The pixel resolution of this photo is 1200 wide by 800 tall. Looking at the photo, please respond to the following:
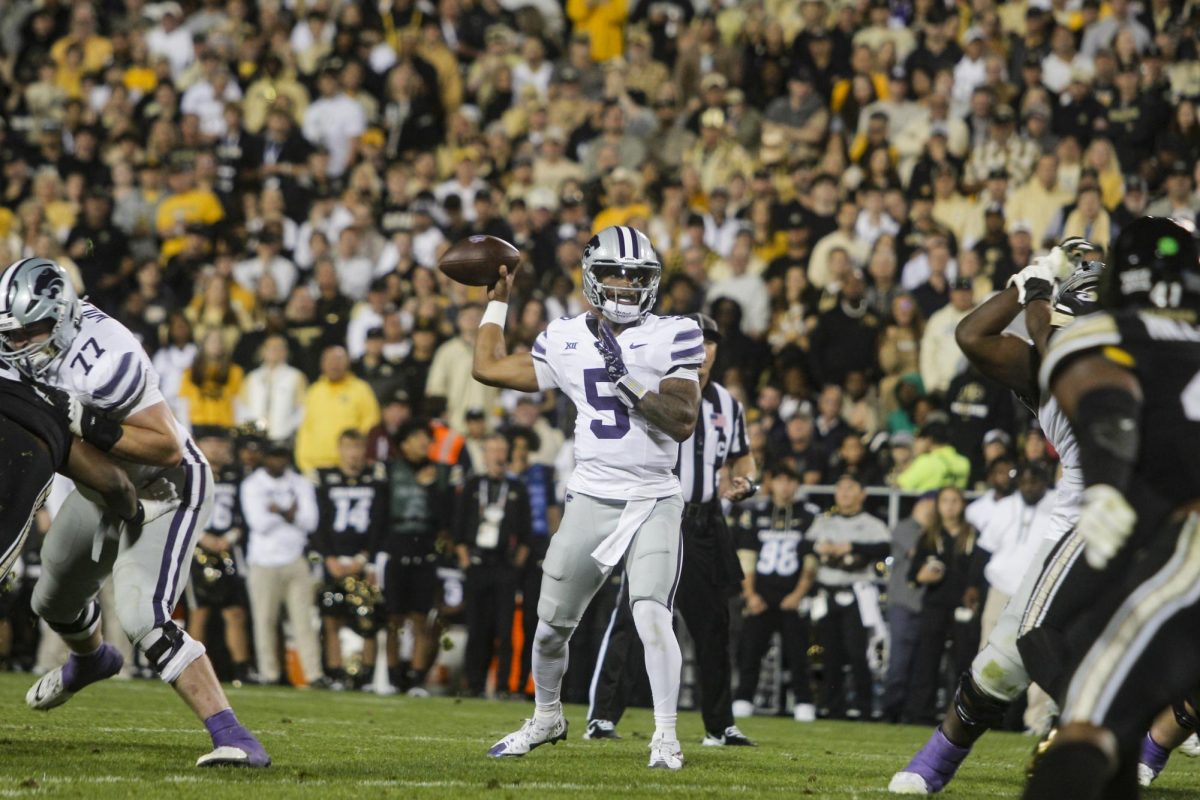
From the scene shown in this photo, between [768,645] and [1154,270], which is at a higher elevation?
[1154,270]

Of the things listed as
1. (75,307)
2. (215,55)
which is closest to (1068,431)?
(75,307)

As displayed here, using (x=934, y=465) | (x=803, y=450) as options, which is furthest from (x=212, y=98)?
(x=934, y=465)

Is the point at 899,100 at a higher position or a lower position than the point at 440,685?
higher

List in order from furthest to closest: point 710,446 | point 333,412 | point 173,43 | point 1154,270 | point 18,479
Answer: point 173,43, point 333,412, point 710,446, point 18,479, point 1154,270

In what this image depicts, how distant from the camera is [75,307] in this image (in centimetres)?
639

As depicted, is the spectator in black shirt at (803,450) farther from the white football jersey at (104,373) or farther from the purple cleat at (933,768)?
the white football jersey at (104,373)

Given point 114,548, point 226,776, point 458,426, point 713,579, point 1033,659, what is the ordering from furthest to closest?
point 458,426
point 713,579
point 114,548
point 226,776
point 1033,659

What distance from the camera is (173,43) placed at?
19.9 meters

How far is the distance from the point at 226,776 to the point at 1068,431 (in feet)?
10.6

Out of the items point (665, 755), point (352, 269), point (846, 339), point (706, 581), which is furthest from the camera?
point (352, 269)

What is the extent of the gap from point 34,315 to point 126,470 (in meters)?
0.83

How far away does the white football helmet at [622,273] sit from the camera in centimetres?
725

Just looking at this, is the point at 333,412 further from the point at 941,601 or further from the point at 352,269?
the point at 941,601

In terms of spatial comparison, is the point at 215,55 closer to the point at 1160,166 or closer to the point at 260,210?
the point at 260,210
